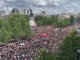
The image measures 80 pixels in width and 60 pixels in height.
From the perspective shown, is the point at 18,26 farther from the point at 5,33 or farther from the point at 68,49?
the point at 68,49

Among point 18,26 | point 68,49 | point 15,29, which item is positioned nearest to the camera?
point 68,49

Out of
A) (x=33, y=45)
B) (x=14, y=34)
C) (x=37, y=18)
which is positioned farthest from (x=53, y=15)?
(x=33, y=45)

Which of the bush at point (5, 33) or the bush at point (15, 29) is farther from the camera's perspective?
the bush at point (15, 29)

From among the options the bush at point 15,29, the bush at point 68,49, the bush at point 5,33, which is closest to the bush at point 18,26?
the bush at point 15,29

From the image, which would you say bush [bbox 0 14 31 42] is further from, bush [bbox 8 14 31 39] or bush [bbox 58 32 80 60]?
bush [bbox 58 32 80 60]

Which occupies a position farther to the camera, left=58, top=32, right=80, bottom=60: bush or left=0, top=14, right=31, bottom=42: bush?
left=0, top=14, right=31, bottom=42: bush

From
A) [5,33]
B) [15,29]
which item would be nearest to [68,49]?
[5,33]

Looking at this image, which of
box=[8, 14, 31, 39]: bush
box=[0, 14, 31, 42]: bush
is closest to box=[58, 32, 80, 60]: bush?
box=[0, 14, 31, 42]: bush

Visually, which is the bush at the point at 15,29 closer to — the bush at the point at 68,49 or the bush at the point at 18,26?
the bush at the point at 18,26

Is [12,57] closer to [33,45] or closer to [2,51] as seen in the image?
[2,51]

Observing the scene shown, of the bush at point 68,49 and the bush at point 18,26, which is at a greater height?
the bush at point 68,49

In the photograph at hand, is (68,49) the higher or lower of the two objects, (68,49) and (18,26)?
the higher
